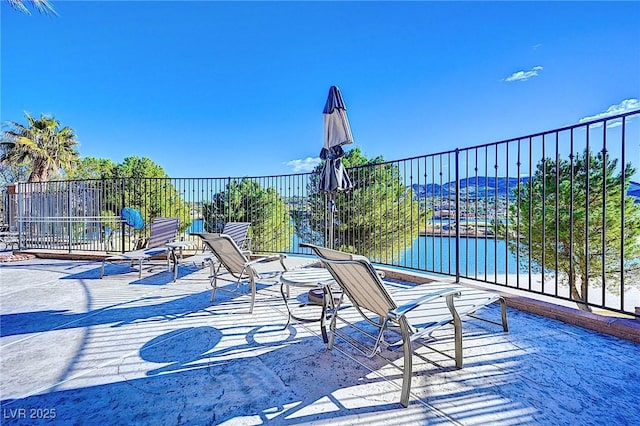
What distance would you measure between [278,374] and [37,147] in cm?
2756

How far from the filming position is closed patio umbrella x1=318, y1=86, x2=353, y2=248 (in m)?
3.42

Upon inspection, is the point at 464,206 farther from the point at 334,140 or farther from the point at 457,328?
the point at 457,328

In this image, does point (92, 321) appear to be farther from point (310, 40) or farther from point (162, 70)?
point (162, 70)

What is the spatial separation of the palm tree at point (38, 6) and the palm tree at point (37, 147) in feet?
52.0

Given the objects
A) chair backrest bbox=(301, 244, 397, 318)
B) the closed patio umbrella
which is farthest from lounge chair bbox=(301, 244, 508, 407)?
the closed patio umbrella

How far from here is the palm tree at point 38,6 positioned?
28.1 ft

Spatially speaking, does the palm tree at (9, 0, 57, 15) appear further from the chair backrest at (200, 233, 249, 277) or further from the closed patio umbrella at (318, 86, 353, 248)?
the closed patio umbrella at (318, 86, 353, 248)

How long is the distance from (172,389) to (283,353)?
0.75 m

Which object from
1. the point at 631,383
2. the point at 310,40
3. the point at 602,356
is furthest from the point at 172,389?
the point at 310,40

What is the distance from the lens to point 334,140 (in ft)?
11.5

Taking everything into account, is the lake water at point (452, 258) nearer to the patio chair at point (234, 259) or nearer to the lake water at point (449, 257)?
the lake water at point (449, 257)

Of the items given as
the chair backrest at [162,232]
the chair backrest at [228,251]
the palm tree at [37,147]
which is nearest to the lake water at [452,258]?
the chair backrest at [228,251]

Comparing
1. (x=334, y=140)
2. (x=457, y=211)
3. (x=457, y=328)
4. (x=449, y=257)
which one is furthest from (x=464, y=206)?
(x=457, y=328)

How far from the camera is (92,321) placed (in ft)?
9.66
